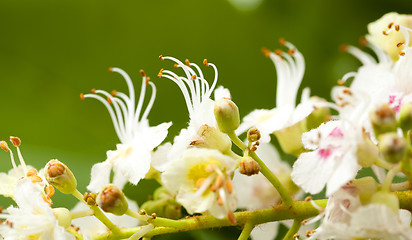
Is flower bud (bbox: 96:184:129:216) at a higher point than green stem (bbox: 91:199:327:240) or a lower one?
higher

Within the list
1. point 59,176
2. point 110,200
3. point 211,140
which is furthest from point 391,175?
point 59,176

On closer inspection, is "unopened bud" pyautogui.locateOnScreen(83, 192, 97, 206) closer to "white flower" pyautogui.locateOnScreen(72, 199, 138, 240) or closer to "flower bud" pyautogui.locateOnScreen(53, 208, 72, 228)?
"flower bud" pyautogui.locateOnScreen(53, 208, 72, 228)

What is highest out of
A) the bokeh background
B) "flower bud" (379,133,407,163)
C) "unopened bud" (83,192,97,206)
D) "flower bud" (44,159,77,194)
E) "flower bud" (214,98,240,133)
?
the bokeh background

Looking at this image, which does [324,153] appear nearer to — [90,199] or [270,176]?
[270,176]

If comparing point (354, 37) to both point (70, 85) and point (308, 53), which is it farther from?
point (70, 85)

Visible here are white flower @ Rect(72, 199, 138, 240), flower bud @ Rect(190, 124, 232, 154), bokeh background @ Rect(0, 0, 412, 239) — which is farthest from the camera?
bokeh background @ Rect(0, 0, 412, 239)

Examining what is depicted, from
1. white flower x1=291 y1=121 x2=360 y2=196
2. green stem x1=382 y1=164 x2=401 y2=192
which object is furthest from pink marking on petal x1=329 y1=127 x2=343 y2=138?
green stem x1=382 y1=164 x2=401 y2=192

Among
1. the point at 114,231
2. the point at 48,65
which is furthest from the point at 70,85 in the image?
the point at 114,231
